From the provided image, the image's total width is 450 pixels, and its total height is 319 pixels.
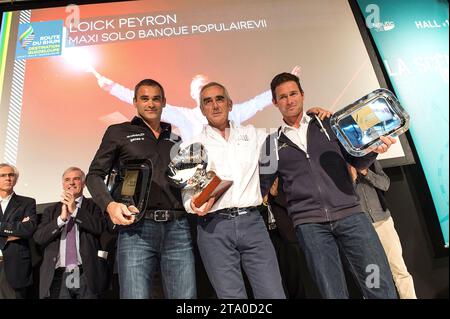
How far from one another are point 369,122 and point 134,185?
1227mm

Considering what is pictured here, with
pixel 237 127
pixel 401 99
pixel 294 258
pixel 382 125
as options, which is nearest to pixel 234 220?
pixel 237 127

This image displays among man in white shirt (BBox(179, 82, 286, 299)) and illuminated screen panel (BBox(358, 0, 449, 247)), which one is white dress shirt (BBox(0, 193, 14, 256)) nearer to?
man in white shirt (BBox(179, 82, 286, 299))

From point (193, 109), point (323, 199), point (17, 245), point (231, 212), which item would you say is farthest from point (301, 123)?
point (17, 245)

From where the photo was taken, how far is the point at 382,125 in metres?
1.75

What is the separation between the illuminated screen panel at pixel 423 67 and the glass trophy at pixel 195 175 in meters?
1.40

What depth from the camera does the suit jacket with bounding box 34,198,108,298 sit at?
184 centimetres

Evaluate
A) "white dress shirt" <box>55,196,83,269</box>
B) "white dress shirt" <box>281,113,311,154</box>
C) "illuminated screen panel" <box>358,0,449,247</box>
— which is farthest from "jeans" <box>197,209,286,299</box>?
"illuminated screen panel" <box>358,0,449,247</box>

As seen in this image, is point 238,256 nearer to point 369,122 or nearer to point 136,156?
point 136,156

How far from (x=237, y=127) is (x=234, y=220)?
50 cm

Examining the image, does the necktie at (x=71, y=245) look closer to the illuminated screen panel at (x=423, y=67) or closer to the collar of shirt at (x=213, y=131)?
the collar of shirt at (x=213, y=131)

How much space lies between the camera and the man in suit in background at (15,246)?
1.92m

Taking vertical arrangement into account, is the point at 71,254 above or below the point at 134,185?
below

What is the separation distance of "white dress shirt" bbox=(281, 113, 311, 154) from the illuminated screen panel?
834 mm

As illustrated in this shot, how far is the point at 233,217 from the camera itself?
1645 millimetres
